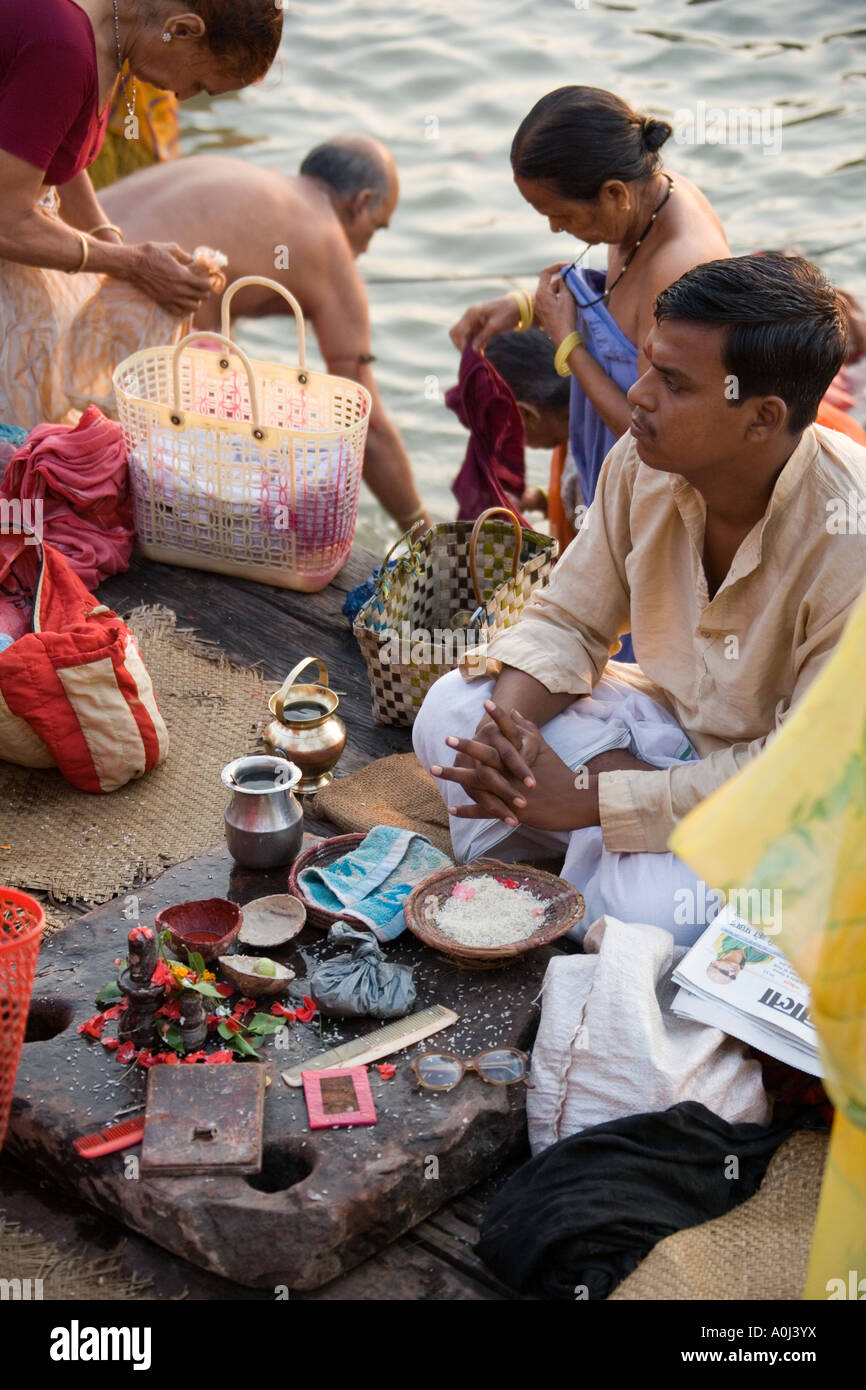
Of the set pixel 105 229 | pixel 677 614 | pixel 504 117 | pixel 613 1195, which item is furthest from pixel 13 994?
pixel 504 117

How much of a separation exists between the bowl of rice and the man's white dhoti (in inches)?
4.5

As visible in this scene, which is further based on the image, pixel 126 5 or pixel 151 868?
pixel 126 5

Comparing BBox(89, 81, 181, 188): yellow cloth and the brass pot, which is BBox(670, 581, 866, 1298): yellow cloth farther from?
BBox(89, 81, 181, 188): yellow cloth

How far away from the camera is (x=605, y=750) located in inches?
122

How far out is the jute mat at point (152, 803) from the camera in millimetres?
3195

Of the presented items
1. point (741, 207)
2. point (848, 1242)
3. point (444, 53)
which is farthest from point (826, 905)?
point (444, 53)

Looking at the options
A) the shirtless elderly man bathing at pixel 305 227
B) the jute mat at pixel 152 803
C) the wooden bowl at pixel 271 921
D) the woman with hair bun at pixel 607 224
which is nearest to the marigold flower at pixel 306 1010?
the wooden bowl at pixel 271 921

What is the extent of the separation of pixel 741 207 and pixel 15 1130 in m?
8.55

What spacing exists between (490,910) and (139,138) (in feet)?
16.9

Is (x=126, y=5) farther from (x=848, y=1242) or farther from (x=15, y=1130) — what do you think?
(x=848, y=1242)

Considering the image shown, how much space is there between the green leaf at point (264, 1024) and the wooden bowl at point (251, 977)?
49mm

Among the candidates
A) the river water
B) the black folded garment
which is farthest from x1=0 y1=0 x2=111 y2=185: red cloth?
the river water

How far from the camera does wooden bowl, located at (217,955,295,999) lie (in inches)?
103
